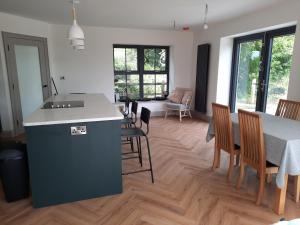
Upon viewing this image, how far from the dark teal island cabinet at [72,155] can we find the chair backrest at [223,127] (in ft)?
4.32

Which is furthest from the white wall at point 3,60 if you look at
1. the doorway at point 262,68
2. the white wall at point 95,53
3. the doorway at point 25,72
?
the doorway at point 262,68

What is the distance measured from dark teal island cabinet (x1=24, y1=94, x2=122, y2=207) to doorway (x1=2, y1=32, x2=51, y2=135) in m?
2.66

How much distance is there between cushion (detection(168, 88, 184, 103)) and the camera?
6.39 m

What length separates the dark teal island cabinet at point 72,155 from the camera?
2.20 meters

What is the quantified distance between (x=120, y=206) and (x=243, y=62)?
4316 mm

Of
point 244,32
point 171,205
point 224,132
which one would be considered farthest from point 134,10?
point 171,205

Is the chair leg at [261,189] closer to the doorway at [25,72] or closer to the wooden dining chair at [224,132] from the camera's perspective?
the wooden dining chair at [224,132]

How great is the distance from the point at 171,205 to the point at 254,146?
3.58ft

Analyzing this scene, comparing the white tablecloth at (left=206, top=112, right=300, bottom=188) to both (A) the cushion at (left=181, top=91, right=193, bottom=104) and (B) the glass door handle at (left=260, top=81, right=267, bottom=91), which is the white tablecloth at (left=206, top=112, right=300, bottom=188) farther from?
(A) the cushion at (left=181, top=91, right=193, bottom=104)

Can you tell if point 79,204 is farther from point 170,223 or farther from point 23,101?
point 23,101

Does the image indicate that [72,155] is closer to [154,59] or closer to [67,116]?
[67,116]

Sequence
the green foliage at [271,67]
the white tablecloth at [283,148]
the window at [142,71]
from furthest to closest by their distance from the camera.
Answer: the window at [142,71], the green foliage at [271,67], the white tablecloth at [283,148]

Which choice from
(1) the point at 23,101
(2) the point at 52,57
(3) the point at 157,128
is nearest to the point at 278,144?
(3) the point at 157,128

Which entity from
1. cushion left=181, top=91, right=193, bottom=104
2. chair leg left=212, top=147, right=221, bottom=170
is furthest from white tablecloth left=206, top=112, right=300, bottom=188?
cushion left=181, top=91, right=193, bottom=104
